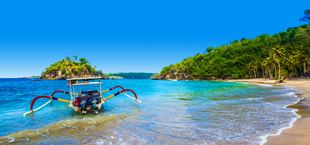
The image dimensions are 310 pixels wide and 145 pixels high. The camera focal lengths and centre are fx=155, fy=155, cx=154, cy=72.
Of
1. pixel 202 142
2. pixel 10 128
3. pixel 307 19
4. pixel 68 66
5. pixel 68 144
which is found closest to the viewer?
pixel 202 142

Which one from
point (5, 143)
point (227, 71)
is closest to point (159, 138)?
point (5, 143)

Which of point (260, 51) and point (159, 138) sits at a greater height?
point (260, 51)

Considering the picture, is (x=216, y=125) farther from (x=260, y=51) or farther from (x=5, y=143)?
(x=260, y=51)

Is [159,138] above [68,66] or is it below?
below

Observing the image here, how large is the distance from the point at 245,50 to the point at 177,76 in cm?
7205

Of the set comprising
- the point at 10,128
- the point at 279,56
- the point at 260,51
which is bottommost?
the point at 10,128

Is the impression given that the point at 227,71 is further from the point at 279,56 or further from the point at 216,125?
the point at 216,125

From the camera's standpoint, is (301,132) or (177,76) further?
(177,76)

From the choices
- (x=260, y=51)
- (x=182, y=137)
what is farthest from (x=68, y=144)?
(x=260, y=51)

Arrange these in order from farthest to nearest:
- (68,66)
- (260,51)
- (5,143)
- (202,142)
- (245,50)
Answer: (68,66)
(245,50)
(260,51)
(5,143)
(202,142)

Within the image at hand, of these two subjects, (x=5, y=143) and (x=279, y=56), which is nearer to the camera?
(x=5, y=143)

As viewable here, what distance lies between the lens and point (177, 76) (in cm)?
17500

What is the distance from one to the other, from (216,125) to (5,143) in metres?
10.5

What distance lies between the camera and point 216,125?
8.66 metres
